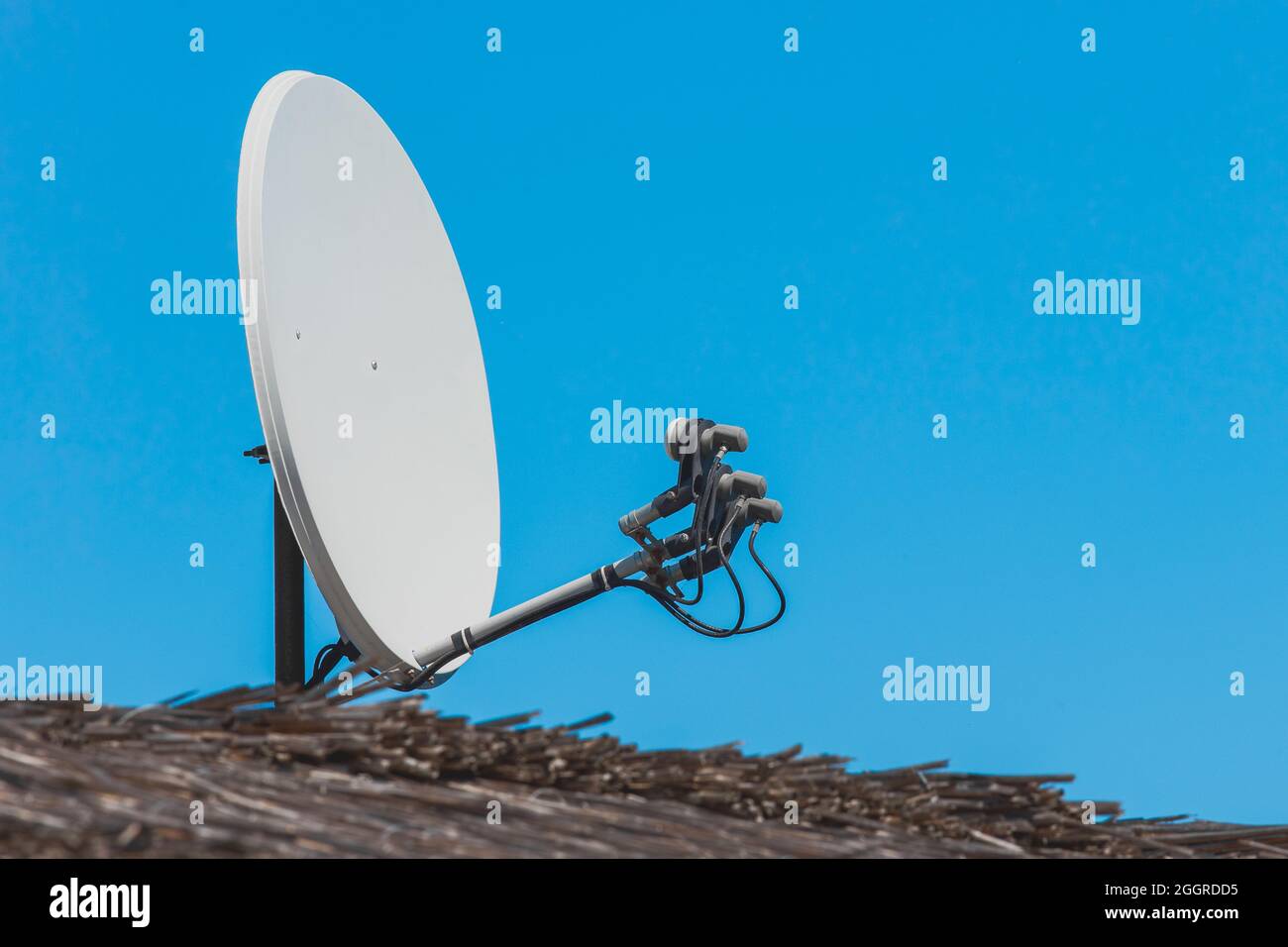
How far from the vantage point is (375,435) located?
603 centimetres

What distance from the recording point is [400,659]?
5.62 meters

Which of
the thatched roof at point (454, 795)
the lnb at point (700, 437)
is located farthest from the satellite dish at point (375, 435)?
the thatched roof at point (454, 795)

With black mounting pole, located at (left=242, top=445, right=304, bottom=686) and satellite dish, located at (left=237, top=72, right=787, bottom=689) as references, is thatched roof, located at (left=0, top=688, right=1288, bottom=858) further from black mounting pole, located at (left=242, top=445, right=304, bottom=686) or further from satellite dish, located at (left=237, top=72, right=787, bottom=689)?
black mounting pole, located at (left=242, top=445, right=304, bottom=686)

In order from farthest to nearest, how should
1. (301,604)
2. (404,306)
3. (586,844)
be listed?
1. (404,306)
2. (301,604)
3. (586,844)

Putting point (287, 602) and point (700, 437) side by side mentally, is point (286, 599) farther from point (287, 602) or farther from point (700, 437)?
point (700, 437)

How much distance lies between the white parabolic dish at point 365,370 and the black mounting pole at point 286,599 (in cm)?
43

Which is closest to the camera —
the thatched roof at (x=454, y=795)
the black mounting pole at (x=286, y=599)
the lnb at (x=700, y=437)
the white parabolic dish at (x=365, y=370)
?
the thatched roof at (x=454, y=795)

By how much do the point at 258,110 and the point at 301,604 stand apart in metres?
2.03

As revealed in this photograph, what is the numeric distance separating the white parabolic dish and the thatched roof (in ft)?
4.53

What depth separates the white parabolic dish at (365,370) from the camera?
16.9ft

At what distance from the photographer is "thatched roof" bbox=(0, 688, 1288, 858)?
2.92 metres

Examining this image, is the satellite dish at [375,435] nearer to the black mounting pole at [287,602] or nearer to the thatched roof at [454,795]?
the black mounting pole at [287,602]
